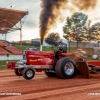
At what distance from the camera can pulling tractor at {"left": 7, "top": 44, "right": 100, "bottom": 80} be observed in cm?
809

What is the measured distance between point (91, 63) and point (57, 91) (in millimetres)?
4676

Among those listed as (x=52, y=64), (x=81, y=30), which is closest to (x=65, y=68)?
(x=52, y=64)

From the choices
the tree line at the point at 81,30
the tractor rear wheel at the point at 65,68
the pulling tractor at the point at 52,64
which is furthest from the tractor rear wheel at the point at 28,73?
A: the tree line at the point at 81,30

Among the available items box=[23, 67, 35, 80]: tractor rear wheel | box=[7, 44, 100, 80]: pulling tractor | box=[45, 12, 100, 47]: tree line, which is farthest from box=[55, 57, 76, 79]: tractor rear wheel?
box=[45, 12, 100, 47]: tree line

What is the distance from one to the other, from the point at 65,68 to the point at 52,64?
55 cm

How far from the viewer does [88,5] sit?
38.3 feet

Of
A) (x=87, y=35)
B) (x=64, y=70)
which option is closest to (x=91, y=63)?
(x=64, y=70)

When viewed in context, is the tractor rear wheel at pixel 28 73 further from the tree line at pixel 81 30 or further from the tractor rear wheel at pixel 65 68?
the tree line at pixel 81 30

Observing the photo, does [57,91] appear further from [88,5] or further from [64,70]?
[88,5]

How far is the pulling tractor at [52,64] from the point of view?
26.6 feet

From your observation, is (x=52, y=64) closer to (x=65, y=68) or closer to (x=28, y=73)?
(x=65, y=68)

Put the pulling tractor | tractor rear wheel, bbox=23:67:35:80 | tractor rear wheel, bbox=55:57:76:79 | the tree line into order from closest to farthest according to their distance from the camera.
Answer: tractor rear wheel, bbox=23:67:35:80, the pulling tractor, tractor rear wheel, bbox=55:57:76:79, the tree line

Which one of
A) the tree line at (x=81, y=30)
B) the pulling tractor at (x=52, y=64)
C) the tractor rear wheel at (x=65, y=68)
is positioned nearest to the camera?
the pulling tractor at (x=52, y=64)

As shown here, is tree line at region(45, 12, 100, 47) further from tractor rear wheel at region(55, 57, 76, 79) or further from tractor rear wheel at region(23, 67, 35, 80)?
tractor rear wheel at region(23, 67, 35, 80)
